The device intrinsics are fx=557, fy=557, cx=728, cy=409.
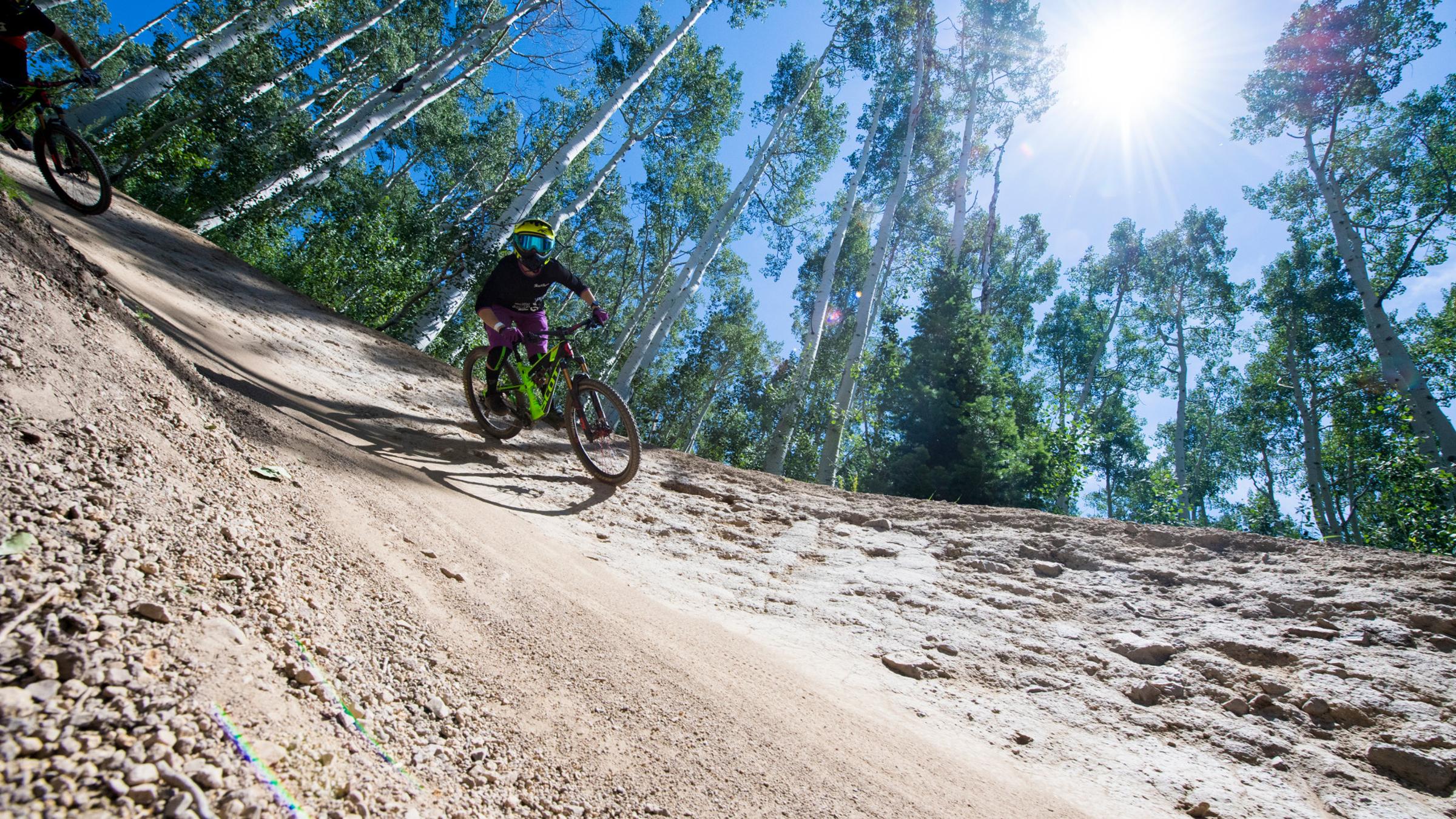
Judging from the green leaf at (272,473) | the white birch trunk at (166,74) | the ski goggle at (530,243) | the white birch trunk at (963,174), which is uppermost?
the white birch trunk at (963,174)

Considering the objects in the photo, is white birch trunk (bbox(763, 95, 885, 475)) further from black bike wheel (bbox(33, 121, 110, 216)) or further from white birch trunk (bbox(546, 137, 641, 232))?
A: black bike wheel (bbox(33, 121, 110, 216))

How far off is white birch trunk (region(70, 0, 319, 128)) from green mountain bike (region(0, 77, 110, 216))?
458 cm

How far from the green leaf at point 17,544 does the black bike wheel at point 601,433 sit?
409 centimetres

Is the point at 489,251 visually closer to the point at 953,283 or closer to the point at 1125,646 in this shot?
the point at 953,283

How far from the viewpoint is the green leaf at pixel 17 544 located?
104cm

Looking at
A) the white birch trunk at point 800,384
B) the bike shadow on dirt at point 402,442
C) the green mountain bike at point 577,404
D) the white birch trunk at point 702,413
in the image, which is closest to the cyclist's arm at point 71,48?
the bike shadow on dirt at point 402,442

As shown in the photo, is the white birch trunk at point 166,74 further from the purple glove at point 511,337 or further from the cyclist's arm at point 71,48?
the purple glove at point 511,337

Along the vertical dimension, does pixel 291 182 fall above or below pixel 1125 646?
above

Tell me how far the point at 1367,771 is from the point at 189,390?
5.22m

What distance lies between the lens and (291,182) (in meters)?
11.6

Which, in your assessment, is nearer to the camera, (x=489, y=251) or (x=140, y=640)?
(x=140, y=640)

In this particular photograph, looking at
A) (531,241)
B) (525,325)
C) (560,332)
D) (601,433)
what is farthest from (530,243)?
(601,433)

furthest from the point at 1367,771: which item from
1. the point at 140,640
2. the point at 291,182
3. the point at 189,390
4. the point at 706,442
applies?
the point at 706,442

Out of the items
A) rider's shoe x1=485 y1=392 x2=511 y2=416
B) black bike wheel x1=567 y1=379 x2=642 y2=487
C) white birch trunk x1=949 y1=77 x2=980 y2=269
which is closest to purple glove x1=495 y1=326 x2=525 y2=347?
rider's shoe x1=485 y1=392 x2=511 y2=416
